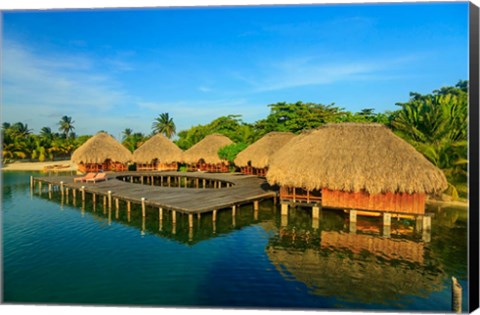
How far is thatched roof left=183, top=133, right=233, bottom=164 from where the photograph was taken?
1150 inches

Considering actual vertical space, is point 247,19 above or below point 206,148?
above

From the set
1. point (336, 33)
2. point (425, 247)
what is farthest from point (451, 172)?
point (336, 33)

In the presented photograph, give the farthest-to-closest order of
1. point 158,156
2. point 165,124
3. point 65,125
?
point 65,125 < point 165,124 < point 158,156

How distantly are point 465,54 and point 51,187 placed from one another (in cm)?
2500

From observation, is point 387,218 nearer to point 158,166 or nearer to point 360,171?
point 360,171

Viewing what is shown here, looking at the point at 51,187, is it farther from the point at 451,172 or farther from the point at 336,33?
the point at 451,172

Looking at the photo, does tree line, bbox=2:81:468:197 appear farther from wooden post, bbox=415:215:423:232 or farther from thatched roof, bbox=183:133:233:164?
wooden post, bbox=415:215:423:232

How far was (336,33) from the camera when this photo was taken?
12.0 metres

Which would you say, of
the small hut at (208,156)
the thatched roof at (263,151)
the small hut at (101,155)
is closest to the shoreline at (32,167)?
the small hut at (101,155)

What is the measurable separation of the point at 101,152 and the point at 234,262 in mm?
23602

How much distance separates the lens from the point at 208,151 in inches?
1161

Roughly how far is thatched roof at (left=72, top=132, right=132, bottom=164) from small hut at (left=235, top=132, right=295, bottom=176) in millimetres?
11739

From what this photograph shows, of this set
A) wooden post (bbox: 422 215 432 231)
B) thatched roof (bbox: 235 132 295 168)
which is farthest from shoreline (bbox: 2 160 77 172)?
wooden post (bbox: 422 215 432 231)

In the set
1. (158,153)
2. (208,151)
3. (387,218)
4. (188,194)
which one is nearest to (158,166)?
(158,153)
